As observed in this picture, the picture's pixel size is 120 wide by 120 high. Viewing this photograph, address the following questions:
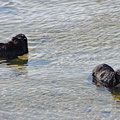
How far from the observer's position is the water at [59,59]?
8203mm

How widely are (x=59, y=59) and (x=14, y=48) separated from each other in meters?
1.26

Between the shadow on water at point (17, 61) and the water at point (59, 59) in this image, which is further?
the shadow on water at point (17, 61)

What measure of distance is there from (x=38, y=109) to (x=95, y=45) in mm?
4354

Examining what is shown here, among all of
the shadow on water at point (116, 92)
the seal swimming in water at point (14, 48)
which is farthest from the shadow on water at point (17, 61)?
the shadow on water at point (116, 92)

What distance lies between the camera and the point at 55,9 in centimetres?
1558

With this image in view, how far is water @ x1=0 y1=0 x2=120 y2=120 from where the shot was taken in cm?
820

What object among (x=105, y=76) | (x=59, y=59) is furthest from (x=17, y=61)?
(x=105, y=76)

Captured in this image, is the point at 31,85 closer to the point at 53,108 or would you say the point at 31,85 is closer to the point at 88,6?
the point at 53,108

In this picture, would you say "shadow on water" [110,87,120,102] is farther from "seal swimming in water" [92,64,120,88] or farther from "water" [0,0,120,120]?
"seal swimming in water" [92,64,120,88]

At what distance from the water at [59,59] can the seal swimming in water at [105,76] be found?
186mm

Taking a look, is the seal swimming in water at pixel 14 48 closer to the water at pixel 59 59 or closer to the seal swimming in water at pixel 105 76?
the water at pixel 59 59

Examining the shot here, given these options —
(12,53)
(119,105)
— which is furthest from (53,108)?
(12,53)

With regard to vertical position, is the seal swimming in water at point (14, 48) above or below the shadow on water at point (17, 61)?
above

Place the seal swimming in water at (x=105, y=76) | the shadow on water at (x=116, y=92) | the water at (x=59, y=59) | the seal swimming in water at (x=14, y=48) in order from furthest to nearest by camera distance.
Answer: the seal swimming in water at (x=14, y=48) → the seal swimming in water at (x=105, y=76) → the shadow on water at (x=116, y=92) → the water at (x=59, y=59)
